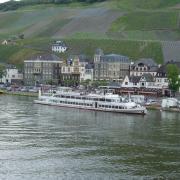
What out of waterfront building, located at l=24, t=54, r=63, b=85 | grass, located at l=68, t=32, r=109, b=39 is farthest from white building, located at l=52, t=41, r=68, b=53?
waterfront building, located at l=24, t=54, r=63, b=85

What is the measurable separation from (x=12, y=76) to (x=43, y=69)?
27.1ft

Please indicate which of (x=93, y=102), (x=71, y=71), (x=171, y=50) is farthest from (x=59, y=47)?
(x=93, y=102)

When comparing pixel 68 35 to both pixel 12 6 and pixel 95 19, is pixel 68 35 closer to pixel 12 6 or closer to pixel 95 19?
pixel 95 19

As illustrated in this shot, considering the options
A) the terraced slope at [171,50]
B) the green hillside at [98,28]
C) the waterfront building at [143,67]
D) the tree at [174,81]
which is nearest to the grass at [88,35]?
the green hillside at [98,28]

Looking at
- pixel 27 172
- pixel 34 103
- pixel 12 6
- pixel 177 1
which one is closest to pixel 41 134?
pixel 27 172

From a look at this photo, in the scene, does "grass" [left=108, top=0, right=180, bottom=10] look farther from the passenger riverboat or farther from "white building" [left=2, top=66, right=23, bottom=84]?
the passenger riverboat

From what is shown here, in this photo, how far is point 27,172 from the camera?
30641 millimetres

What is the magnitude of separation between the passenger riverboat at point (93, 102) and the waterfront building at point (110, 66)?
33013mm

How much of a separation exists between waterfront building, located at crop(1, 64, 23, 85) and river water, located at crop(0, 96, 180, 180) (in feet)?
191

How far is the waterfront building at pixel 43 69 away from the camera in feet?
359

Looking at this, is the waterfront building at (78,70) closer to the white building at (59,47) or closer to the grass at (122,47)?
the grass at (122,47)

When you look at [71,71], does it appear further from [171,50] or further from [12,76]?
[171,50]

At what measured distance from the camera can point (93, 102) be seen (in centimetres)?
6638

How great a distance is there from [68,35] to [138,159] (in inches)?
3924
